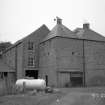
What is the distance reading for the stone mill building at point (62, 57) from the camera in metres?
40.4

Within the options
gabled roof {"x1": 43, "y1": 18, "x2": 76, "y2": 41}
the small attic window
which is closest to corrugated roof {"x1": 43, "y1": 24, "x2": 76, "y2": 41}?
gabled roof {"x1": 43, "y1": 18, "x2": 76, "y2": 41}

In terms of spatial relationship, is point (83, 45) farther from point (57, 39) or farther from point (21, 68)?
point (21, 68)

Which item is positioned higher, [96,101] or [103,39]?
[103,39]

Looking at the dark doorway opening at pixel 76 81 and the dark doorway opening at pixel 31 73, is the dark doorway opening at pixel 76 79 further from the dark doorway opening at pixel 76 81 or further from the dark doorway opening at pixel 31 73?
the dark doorway opening at pixel 31 73

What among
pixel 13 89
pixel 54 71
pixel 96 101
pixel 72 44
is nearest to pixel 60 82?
pixel 54 71

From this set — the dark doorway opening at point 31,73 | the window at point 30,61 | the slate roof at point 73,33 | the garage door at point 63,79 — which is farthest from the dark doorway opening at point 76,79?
the dark doorway opening at point 31,73

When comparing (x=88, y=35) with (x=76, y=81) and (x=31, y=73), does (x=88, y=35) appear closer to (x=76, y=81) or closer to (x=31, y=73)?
(x=76, y=81)

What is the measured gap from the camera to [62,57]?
40.7 m

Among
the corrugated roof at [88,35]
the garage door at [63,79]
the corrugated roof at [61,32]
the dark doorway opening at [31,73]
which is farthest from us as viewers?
the dark doorway opening at [31,73]

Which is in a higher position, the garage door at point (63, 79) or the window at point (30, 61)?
the window at point (30, 61)

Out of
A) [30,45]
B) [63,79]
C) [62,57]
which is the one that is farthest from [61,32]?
[63,79]

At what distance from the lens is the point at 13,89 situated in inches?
1038

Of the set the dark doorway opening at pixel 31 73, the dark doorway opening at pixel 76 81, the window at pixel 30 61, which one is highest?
the window at pixel 30 61

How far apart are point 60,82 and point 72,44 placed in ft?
26.8
